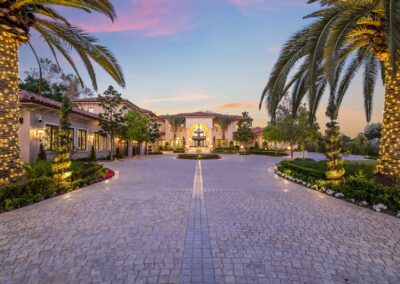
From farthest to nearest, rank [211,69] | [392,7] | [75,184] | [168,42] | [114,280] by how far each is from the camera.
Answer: [211,69] < [168,42] < [75,184] < [392,7] < [114,280]

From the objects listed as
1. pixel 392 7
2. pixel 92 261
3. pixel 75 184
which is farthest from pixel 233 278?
pixel 75 184

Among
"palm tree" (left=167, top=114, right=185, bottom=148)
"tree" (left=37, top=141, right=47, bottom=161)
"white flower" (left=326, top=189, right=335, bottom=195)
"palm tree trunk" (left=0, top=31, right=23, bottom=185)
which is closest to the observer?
"palm tree trunk" (left=0, top=31, right=23, bottom=185)

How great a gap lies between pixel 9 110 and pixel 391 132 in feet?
40.5

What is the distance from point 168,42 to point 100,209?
1873 cm

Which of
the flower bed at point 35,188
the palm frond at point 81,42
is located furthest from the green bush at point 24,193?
the palm frond at point 81,42

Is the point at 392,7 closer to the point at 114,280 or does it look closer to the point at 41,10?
the point at 114,280

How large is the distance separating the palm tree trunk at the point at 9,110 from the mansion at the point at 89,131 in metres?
6.16

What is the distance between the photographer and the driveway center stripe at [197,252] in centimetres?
341

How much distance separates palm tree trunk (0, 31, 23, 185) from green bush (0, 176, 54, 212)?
0.47 meters

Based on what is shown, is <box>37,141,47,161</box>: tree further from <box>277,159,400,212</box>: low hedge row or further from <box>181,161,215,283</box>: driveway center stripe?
<box>277,159,400,212</box>: low hedge row

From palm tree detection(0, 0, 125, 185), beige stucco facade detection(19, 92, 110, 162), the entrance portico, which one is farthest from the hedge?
the entrance portico

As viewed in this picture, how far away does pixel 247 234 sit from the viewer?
501 centimetres

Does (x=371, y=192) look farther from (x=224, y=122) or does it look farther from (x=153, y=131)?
(x=224, y=122)

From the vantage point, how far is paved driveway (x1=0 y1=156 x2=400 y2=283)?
3455 millimetres
